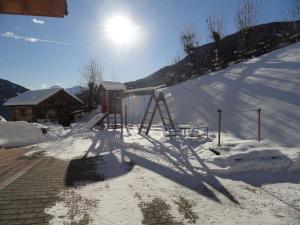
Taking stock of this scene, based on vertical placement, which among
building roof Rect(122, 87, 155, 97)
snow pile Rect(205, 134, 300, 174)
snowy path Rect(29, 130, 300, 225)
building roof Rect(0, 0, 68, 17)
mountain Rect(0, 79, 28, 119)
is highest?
mountain Rect(0, 79, 28, 119)

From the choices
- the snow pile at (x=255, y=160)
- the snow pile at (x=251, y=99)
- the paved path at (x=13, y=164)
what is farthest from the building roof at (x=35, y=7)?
the snow pile at (x=251, y=99)

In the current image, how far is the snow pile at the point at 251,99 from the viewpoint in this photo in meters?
11.0

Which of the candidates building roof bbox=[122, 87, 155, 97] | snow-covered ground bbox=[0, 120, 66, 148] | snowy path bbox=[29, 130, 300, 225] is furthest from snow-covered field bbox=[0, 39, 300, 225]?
building roof bbox=[122, 87, 155, 97]

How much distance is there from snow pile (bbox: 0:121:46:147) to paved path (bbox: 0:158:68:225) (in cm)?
609

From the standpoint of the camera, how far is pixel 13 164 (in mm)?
8898

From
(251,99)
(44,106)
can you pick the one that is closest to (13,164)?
(251,99)

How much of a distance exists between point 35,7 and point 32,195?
3.59m

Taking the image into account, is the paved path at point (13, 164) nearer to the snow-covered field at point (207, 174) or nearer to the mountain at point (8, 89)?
the snow-covered field at point (207, 174)

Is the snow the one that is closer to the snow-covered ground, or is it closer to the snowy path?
the snow-covered ground

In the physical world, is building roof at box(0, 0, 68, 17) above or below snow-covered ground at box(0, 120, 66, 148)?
above

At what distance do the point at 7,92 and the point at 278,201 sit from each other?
229ft

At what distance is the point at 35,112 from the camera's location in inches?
1137

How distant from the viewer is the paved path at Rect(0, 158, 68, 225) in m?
4.59

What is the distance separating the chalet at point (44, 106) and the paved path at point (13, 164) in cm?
1790
